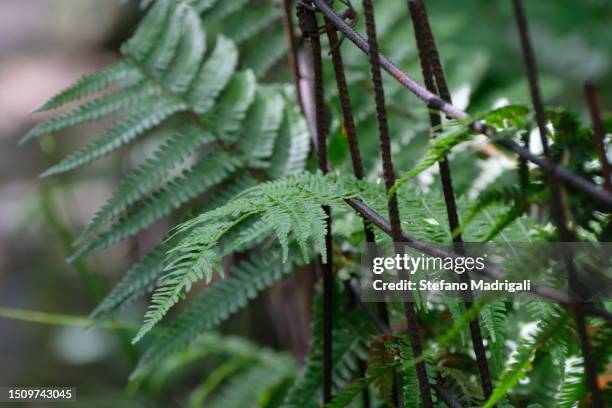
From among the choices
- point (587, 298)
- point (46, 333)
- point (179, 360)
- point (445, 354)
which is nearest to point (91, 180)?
point (46, 333)

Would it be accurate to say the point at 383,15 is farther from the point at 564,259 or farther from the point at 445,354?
the point at 564,259

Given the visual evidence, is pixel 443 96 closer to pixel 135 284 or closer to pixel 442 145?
pixel 442 145

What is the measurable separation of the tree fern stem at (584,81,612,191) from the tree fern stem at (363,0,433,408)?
0.53ft

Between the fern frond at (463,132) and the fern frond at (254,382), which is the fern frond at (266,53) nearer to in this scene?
the fern frond at (254,382)

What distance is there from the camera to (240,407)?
146 centimetres

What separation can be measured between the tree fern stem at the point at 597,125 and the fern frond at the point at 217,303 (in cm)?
55

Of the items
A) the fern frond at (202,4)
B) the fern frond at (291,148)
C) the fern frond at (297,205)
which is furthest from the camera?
the fern frond at (202,4)

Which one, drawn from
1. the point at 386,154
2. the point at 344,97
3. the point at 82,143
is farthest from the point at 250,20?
the point at 82,143

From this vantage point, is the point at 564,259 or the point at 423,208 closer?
the point at 564,259

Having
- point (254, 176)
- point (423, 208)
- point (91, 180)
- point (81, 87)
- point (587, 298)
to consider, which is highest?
point (91, 180)

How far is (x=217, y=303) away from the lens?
990 millimetres

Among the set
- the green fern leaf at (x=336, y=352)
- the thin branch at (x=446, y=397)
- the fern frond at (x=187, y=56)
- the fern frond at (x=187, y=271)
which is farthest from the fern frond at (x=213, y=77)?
the thin branch at (x=446, y=397)

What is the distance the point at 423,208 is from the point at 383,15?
0.86 meters

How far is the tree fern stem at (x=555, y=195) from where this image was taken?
0.43 meters
